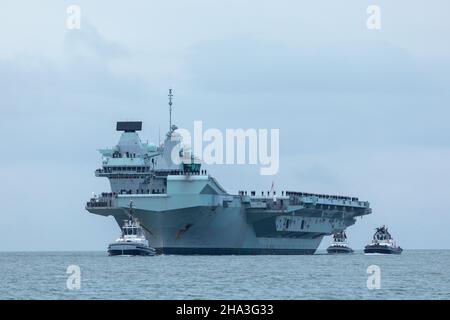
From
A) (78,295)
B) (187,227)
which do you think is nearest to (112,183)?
(187,227)

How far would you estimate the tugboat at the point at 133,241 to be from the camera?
129 m

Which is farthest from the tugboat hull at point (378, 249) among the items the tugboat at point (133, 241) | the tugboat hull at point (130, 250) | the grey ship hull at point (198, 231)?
the tugboat hull at point (130, 250)

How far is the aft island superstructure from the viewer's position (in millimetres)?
130000

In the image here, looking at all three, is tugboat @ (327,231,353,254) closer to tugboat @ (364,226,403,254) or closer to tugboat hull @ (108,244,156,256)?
tugboat @ (364,226,403,254)

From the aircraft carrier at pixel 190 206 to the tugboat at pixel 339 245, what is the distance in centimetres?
1629

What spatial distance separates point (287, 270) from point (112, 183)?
4506cm

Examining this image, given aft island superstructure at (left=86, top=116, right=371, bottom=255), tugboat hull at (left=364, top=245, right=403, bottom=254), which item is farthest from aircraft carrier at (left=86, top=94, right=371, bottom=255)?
tugboat hull at (left=364, top=245, right=403, bottom=254)

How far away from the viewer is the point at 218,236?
13625 centimetres

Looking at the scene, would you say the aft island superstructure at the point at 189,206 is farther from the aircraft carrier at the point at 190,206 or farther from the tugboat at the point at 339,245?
the tugboat at the point at 339,245

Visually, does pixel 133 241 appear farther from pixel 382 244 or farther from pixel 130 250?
pixel 382 244

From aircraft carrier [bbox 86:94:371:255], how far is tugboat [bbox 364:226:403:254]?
13647mm

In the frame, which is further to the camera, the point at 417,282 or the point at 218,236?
the point at 218,236
